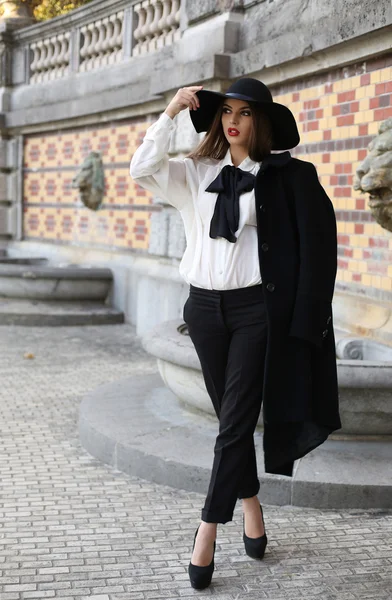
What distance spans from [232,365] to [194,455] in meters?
1.30

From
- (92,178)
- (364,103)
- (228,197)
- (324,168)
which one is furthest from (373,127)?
(92,178)

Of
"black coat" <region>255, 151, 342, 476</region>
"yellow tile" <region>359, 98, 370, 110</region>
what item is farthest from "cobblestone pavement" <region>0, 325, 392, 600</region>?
"yellow tile" <region>359, 98, 370, 110</region>

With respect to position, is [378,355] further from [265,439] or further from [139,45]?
[139,45]

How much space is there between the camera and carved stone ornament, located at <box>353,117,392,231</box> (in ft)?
16.0

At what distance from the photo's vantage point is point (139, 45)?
9.98 meters

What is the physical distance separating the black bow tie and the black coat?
8 cm

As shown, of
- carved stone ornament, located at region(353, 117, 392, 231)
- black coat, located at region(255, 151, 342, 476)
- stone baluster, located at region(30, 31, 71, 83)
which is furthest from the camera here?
stone baluster, located at region(30, 31, 71, 83)

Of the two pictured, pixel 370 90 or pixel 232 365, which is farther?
pixel 370 90

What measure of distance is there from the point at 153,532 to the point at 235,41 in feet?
16.1

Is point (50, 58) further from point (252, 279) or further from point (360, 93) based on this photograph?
point (252, 279)

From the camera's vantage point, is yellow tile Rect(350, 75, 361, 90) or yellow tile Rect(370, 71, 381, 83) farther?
yellow tile Rect(350, 75, 361, 90)

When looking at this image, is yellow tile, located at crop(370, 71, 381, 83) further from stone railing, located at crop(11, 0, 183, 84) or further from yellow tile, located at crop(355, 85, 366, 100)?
stone railing, located at crop(11, 0, 183, 84)

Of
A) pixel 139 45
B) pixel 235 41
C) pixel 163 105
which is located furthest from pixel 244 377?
pixel 139 45

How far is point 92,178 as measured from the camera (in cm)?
1089
